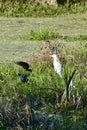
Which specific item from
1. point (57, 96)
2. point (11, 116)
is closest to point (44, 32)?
point (57, 96)

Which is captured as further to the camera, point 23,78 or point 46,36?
point 46,36

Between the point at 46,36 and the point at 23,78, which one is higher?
the point at 23,78

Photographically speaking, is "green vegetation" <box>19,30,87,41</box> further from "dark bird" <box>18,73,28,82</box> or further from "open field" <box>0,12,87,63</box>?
"dark bird" <box>18,73,28,82</box>

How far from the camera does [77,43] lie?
6691 millimetres

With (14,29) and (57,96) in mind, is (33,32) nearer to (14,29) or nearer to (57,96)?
(14,29)

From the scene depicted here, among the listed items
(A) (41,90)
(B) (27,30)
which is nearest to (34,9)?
(B) (27,30)

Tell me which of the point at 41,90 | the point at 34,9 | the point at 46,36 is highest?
the point at 41,90

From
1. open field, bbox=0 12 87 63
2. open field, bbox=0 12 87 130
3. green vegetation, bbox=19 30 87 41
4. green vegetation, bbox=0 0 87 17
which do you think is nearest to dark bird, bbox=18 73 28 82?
open field, bbox=0 12 87 130

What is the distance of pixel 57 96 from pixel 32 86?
515 millimetres

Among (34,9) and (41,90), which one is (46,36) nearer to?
(34,9)

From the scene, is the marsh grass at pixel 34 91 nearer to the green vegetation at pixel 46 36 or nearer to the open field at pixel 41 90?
the open field at pixel 41 90

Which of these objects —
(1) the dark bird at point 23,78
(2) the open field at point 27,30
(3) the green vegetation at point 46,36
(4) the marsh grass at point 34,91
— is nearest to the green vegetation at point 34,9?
(2) the open field at point 27,30

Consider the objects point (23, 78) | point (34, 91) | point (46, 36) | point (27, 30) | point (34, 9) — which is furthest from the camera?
point (34, 9)

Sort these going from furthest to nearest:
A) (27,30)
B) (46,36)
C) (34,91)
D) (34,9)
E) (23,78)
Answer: (34,9), (27,30), (46,36), (23,78), (34,91)
